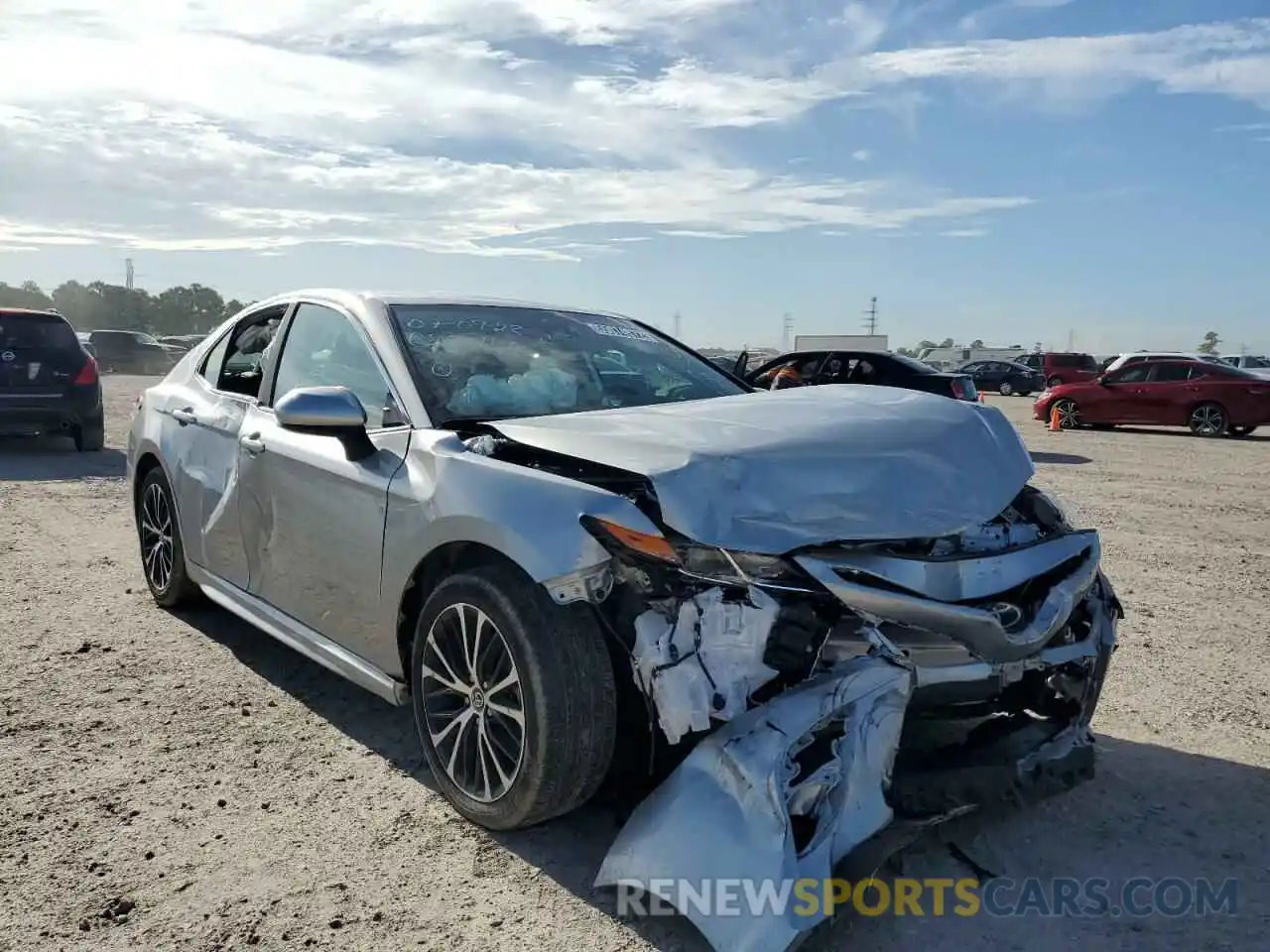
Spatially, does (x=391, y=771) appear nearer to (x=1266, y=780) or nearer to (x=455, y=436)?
(x=455, y=436)

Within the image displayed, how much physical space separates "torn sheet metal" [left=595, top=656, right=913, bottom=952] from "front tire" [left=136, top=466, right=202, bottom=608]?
3293 millimetres

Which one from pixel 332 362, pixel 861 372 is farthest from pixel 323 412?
pixel 861 372

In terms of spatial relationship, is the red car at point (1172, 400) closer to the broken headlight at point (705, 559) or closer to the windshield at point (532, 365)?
the windshield at point (532, 365)

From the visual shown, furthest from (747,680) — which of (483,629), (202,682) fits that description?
(202,682)

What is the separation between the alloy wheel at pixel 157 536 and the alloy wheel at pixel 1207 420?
1790cm

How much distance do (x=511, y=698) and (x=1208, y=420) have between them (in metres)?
18.4

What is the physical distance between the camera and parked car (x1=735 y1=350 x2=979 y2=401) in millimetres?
13398

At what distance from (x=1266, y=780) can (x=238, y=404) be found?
432 cm

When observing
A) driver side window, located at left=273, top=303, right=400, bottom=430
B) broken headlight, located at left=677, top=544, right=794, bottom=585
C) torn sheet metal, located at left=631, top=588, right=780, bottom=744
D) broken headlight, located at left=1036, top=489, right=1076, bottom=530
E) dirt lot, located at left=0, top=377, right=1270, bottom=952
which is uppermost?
driver side window, located at left=273, top=303, right=400, bottom=430

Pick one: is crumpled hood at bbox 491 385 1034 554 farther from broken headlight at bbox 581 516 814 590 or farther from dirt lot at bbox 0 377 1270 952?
dirt lot at bbox 0 377 1270 952

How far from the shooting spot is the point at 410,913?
274cm

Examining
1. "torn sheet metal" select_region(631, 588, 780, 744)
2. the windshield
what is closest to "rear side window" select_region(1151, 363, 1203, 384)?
the windshield

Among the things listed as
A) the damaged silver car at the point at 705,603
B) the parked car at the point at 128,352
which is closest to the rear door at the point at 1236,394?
the damaged silver car at the point at 705,603

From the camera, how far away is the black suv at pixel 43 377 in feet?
38.1
